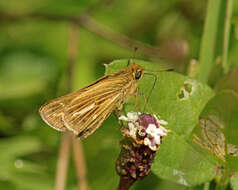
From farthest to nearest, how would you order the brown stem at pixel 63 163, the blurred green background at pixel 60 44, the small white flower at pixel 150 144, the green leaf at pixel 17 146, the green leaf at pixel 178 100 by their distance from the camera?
the blurred green background at pixel 60 44, the green leaf at pixel 17 146, the brown stem at pixel 63 163, the green leaf at pixel 178 100, the small white flower at pixel 150 144

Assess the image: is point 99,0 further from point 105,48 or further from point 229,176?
point 229,176

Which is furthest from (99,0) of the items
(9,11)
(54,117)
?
(54,117)

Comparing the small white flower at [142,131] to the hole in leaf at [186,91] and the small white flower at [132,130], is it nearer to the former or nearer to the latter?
the small white flower at [132,130]

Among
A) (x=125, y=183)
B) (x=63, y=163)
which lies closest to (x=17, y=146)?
(x=63, y=163)

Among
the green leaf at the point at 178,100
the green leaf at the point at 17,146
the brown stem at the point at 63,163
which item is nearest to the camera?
the green leaf at the point at 178,100

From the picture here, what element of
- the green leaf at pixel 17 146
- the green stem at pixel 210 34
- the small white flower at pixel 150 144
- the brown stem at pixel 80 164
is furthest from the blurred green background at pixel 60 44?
the small white flower at pixel 150 144

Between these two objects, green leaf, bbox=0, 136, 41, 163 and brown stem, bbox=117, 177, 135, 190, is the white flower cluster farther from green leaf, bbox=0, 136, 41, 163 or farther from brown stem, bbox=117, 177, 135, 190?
green leaf, bbox=0, 136, 41, 163

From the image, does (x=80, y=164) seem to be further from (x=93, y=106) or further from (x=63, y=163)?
(x=93, y=106)
